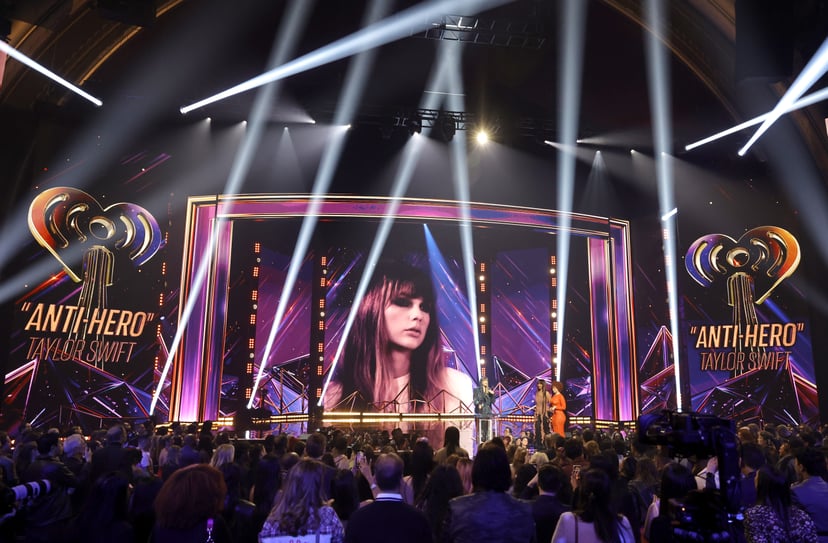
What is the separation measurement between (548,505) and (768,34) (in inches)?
245

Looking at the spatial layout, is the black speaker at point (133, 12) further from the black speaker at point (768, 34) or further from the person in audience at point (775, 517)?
the person in audience at point (775, 517)

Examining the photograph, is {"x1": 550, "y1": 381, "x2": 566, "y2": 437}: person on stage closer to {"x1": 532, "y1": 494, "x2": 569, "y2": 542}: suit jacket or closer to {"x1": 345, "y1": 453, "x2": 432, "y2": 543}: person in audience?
{"x1": 532, "y1": 494, "x2": 569, "y2": 542}: suit jacket

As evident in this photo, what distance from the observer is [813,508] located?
4090 mm

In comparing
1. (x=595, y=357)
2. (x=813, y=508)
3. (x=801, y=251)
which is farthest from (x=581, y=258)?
(x=813, y=508)

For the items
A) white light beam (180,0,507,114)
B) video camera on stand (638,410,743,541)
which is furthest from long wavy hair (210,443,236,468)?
white light beam (180,0,507,114)

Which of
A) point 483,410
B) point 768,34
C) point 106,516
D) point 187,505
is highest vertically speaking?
point 768,34

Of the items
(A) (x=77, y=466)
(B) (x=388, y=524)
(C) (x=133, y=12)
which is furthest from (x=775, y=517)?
(C) (x=133, y=12)

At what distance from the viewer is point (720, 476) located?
263 cm

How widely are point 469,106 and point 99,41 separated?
25.6 feet

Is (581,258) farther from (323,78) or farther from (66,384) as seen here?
(66,384)

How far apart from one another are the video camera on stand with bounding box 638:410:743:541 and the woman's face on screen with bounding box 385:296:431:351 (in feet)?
49.2

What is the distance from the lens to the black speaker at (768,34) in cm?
756

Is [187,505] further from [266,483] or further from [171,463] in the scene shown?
[171,463]

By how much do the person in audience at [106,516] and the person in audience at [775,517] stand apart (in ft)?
10.3
